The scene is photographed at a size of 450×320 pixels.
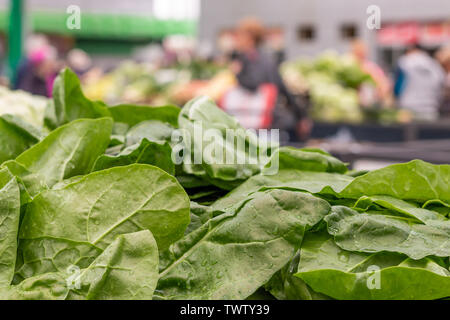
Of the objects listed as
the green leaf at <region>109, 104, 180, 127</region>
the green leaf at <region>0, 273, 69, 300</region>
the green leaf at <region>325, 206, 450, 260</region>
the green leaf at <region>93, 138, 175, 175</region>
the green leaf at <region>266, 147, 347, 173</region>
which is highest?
the green leaf at <region>109, 104, 180, 127</region>

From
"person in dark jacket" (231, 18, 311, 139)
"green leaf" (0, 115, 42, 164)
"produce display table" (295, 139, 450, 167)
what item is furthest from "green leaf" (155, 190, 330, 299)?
"person in dark jacket" (231, 18, 311, 139)

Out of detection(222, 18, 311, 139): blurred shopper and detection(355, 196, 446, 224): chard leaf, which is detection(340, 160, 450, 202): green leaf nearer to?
detection(355, 196, 446, 224): chard leaf

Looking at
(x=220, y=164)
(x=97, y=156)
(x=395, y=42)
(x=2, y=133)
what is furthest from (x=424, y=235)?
(x=395, y=42)

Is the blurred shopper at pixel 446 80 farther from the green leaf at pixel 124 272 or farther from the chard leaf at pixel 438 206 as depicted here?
the green leaf at pixel 124 272

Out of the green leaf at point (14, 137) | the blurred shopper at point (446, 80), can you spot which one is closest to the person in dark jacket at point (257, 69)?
the blurred shopper at point (446, 80)

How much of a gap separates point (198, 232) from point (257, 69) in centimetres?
468

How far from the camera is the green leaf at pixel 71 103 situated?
152cm

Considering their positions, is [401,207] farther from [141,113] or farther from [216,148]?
[141,113]

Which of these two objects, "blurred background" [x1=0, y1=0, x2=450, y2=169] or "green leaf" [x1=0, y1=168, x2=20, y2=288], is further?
"blurred background" [x1=0, y1=0, x2=450, y2=169]

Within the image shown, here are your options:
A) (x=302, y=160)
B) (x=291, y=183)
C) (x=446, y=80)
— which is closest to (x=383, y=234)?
(x=291, y=183)

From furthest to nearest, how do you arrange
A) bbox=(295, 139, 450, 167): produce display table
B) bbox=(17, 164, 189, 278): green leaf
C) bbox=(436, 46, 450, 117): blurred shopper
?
1. bbox=(436, 46, 450, 117): blurred shopper
2. bbox=(295, 139, 450, 167): produce display table
3. bbox=(17, 164, 189, 278): green leaf

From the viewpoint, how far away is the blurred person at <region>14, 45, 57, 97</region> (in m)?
6.58

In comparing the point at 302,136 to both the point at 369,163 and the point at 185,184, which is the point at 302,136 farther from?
the point at 185,184

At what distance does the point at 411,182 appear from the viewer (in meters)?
1.21
